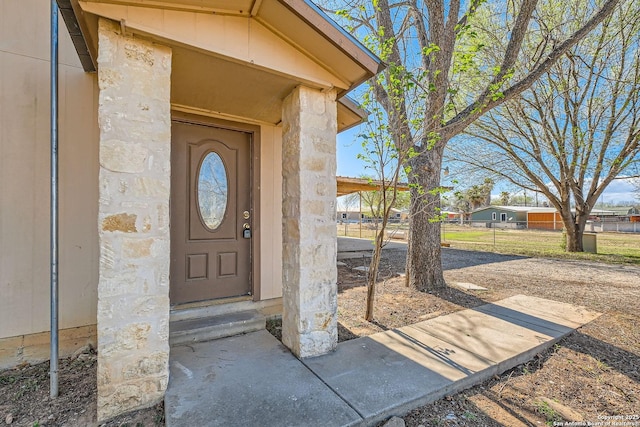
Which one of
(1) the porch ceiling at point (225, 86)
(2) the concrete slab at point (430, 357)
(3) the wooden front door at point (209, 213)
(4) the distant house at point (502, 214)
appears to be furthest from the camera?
(4) the distant house at point (502, 214)

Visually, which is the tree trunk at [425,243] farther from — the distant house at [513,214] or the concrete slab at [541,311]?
the distant house at [513,214]

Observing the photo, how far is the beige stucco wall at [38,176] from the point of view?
8.30 ft

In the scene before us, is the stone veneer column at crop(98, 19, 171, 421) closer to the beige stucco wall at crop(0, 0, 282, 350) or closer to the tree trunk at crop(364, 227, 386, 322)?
the beige stucco wall at crop(0, 0, 282, 350)

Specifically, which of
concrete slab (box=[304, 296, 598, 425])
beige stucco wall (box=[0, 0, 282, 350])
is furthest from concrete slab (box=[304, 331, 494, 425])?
beige stucco wall (box=[0, 0, 282, 350])

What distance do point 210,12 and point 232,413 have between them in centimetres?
271

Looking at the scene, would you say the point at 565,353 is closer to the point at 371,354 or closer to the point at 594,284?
the point at 371,354

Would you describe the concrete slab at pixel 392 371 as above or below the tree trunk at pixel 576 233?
below

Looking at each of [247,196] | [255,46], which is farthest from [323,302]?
[255,46]

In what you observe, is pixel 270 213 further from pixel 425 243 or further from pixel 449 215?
pixel 449 215

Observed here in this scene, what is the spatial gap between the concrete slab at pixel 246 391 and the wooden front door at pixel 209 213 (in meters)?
0.75

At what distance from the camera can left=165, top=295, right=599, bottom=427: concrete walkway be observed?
6.06 feet

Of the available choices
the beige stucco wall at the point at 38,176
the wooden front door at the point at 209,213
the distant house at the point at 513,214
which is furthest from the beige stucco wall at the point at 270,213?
the distant house at the point at 513,214

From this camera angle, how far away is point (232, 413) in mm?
1820

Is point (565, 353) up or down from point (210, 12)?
down
